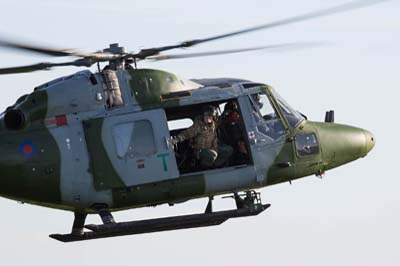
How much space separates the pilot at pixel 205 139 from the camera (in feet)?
103

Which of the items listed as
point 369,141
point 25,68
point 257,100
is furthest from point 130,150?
point 369,141

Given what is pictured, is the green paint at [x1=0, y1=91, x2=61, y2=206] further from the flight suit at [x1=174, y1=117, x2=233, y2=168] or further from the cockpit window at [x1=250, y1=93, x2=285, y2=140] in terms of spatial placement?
the cockpit window at [x1=250, y1=93, x2=285, y2=140]

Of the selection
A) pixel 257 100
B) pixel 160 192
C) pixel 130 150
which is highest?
pixel 257 100

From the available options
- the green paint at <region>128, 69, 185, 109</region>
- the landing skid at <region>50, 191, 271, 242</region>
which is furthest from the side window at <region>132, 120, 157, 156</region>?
the landing skid at <region>50, 191, 271, 242</region>

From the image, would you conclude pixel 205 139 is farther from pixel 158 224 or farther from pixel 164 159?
pixel 158 224

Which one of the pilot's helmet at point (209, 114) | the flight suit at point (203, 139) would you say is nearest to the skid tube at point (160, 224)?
the flight suit at point (203, 139)

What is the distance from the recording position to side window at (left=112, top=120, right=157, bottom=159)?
1208 inches

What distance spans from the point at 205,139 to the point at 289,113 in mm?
2239

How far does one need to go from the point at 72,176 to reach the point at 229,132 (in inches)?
145

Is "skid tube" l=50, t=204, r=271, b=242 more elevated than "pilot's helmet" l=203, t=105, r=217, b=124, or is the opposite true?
"pilot's helmet" l=203, t=105, r=217, b=124

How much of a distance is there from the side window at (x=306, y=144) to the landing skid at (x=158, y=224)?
64.3 inches

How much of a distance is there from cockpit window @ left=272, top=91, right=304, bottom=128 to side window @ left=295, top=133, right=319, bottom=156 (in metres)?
0.32

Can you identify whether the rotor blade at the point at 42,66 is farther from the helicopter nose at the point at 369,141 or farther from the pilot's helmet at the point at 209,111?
the helicopter nose at the point at 369,141

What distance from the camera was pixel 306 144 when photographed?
106ft
